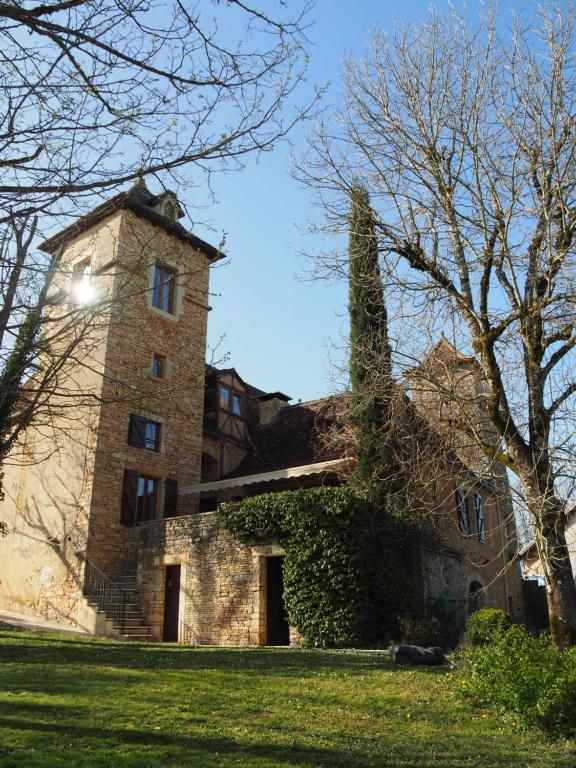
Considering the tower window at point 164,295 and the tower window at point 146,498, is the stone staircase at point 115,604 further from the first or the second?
the tower window at point 164,295

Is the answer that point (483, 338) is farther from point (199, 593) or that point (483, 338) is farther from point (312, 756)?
point (199, 593)

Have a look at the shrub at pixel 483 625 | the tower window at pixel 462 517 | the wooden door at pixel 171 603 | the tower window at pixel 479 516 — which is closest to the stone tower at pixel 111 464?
the wooden door at pixel 171 603

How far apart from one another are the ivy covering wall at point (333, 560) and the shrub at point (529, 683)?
6021mm

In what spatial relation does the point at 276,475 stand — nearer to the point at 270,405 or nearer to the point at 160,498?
the point at 160,498

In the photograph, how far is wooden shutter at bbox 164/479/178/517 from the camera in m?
18.4

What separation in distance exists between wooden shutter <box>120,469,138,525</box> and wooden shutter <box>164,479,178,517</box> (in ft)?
3.37

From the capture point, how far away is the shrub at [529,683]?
238 inches

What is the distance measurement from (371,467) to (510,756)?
32.0ft

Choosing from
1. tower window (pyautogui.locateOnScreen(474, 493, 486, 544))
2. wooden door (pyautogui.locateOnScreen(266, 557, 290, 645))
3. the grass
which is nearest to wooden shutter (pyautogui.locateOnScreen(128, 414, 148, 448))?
wooden door (pyautogui.locateOnScreen(266, 557, 290, 645))

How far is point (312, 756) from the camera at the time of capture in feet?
16.9

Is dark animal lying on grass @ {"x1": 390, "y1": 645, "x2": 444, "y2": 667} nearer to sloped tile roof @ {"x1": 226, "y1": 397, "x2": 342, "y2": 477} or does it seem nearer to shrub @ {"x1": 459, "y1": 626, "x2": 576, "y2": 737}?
shrub @ {"x1": 459, "y1": 626, "x2": 576, "y2": 737}

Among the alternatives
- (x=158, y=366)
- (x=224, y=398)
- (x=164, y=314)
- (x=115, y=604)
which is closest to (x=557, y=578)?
(x=115, y=604)

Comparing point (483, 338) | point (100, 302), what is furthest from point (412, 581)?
point (100, 302)

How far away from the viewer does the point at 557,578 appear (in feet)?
27.2
